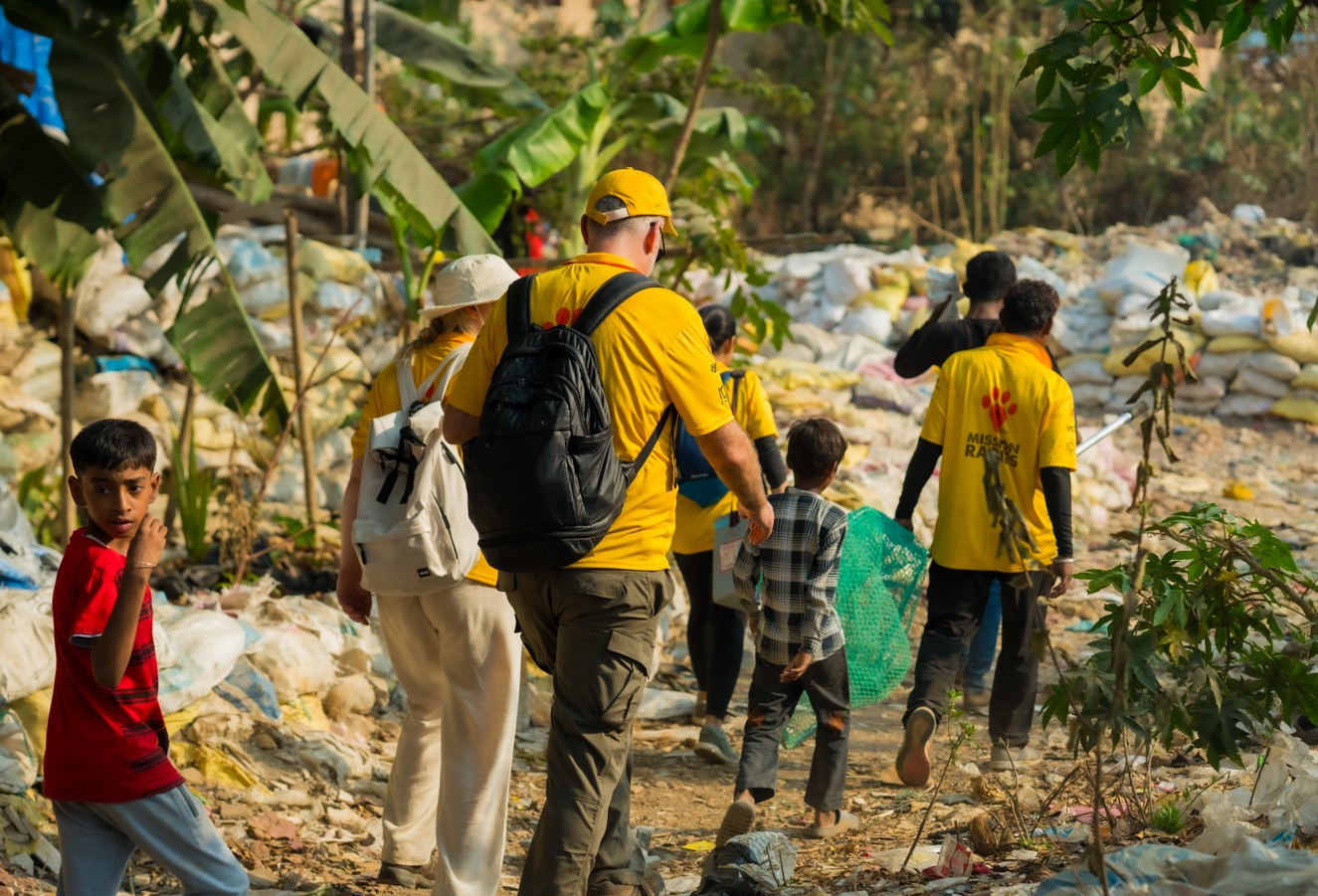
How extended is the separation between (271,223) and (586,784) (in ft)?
28.2

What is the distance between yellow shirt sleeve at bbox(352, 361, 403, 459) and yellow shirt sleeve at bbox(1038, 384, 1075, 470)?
6.96 feet

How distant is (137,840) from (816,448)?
2132 mm

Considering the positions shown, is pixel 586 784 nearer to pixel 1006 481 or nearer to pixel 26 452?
pixel 1006 481

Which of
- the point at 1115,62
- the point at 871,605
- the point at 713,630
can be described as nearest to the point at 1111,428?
the point at 871,605

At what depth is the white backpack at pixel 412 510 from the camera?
11.0 feet

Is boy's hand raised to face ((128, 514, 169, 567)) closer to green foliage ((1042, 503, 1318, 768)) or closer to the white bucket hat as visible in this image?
the white bucket hat

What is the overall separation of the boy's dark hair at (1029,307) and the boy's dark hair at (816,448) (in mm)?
952

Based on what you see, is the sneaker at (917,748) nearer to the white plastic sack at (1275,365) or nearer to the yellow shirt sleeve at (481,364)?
the yellow shirt sleeve at (481,364)

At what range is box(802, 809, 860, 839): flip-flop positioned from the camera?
4.03 m

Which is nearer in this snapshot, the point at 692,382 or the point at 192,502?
the point at 692,382

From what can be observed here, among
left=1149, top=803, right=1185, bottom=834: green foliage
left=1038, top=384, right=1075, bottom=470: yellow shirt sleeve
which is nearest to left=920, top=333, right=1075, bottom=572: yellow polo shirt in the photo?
Result: left=1038, top=384, right=1075, bottom=470: yellow shirt sleeve

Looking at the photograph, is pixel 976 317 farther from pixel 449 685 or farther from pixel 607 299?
pixel 449 685

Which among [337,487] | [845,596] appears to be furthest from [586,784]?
[337,487]

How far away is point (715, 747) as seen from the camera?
4.85 m
